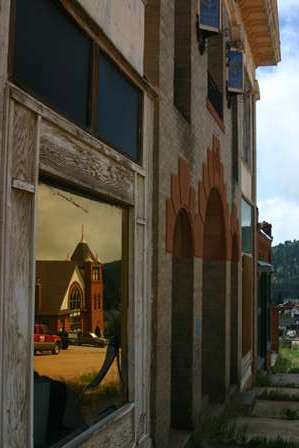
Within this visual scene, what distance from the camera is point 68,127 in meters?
5.08

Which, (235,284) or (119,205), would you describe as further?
(235,284)

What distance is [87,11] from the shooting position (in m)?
5.52

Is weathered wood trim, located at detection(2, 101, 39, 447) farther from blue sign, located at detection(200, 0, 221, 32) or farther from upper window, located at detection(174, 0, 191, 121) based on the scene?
blue sign, located at detection(200, 0, 221, 32)

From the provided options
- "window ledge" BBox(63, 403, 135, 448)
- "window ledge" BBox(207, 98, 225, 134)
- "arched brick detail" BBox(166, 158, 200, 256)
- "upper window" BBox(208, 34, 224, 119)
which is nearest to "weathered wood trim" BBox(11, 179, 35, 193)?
"window ledge" BBox(63, 403, 135, 448)

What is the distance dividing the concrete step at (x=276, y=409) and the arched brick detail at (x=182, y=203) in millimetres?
4231

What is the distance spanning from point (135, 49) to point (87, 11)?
152 centimetres

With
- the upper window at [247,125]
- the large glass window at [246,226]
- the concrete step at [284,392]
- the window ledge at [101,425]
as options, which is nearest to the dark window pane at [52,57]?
the window ledge at [101,425]

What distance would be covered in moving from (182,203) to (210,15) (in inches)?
135

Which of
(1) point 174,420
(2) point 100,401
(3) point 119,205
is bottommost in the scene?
(1) point 174,420

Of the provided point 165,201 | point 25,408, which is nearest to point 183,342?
point 165,201

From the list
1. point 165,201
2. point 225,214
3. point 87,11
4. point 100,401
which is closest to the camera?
point 87,11

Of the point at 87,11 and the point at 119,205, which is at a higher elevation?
the point at 87,11

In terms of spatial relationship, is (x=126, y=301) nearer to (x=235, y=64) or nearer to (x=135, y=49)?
(x=135, y=49)

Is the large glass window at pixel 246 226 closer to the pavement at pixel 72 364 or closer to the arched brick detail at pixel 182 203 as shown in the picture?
the arched brick detail at pixel 182 203
